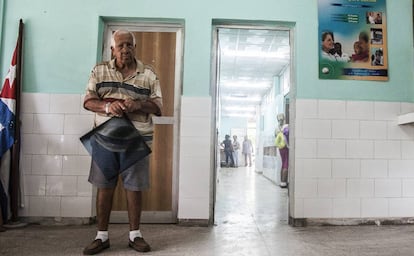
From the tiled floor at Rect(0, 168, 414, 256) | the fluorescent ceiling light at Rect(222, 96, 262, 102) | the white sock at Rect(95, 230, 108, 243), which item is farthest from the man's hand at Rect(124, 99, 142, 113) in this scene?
the fluorescent ceiling light at Rect(222, 96, 262, 102)

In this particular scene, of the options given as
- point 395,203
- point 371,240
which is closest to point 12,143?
point 371,240

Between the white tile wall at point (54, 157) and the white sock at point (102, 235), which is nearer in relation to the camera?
the white sock at point (102, 235)

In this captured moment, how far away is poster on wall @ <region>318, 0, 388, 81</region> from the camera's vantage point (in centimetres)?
289

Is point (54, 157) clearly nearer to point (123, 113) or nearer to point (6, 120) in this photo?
point (6, 120)

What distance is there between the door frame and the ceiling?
69 centimetres

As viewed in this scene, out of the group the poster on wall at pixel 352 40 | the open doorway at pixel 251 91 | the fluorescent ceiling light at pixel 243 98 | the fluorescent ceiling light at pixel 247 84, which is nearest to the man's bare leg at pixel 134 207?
the open doorway at pixel 251 91

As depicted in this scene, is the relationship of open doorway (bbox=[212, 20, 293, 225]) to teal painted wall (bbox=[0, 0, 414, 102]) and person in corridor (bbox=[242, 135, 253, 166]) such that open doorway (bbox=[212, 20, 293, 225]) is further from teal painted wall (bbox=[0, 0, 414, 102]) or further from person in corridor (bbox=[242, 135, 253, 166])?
person in corridor (bbox=[242, 135, 253, 166])

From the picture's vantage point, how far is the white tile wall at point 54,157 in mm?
2723

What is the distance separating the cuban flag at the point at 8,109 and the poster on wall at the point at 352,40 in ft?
9.08

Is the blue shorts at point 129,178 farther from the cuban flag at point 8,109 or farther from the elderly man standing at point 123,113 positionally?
the cuban flag at point 8,109

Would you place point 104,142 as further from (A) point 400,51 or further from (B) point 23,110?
(A) point 400,51

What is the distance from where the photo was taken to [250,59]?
22.9ft

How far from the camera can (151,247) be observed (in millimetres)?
2078

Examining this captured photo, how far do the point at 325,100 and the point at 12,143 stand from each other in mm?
2788
